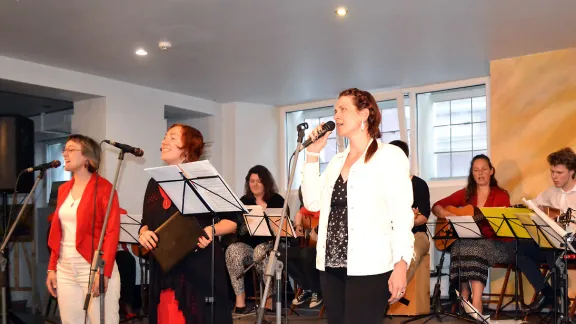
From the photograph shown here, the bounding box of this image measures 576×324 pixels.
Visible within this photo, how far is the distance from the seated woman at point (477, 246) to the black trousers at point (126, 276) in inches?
125

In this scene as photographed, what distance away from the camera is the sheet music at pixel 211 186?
9.30 feet

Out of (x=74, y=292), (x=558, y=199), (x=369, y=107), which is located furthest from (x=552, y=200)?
(x=74, y=292)

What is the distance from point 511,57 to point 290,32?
2.43m

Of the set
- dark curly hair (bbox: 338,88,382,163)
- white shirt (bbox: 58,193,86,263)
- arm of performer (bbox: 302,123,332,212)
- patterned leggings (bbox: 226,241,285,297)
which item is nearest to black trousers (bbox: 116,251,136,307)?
patterned leggings (bbox: 226,241,285,297)

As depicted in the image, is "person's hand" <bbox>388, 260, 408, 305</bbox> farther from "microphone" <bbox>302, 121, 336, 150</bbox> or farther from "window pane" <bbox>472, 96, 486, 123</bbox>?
"window pane" <bbox>472, 96, 486, 123</bbox>

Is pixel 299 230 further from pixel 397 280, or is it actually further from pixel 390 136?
pixel 397 280

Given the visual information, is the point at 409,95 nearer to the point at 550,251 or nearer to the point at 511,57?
the point at 511,57

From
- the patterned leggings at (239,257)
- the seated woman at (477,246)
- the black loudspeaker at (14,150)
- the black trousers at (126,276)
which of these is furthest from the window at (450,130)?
the black loudspeaker at (14,150)

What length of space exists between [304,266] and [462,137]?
296 cm

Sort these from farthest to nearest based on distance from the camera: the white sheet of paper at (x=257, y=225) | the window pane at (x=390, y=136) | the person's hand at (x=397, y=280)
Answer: the window pane at (x=390, y=136)
the white sheet of paper at (x=257, y=225)
the person's hand at (x=397, y=280)

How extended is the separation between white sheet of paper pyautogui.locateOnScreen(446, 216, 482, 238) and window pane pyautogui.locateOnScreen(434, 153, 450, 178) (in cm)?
250

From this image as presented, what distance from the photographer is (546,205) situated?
17.4 ft

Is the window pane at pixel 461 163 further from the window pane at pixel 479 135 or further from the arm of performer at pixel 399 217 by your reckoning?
the arm of performer at pixel 399 217

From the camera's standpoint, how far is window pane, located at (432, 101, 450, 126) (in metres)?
7.70
